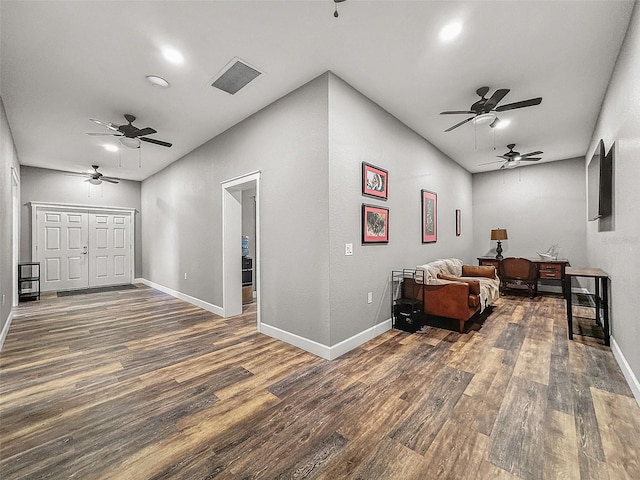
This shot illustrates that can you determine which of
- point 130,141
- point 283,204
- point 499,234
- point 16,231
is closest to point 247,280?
point 283,204

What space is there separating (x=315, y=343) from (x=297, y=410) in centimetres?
96

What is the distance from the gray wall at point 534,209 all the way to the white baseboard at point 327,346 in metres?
4.95

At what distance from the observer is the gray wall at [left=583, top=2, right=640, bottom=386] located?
2.09m

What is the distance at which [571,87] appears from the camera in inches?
125

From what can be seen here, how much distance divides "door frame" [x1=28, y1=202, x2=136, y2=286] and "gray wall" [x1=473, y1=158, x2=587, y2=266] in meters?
9.26

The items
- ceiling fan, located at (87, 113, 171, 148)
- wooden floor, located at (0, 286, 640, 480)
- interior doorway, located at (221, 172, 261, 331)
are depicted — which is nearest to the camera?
wooden floor, located at (0, 286, 640, 480)

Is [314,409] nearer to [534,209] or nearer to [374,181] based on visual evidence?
[374,181]

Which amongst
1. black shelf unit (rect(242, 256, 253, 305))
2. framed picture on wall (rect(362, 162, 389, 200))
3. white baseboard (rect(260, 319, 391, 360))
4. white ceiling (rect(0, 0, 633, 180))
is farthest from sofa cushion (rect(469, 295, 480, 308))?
black shelf unit (rect(242, 256, 253, 305))

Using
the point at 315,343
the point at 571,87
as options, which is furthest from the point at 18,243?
the point at 571,87

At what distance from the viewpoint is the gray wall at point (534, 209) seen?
5.97 metres

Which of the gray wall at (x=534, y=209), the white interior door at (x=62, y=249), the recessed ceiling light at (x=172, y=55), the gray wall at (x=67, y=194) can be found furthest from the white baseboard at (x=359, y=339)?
the white interior door at (x=62, y=249)

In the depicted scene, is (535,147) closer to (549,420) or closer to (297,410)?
(549,420)

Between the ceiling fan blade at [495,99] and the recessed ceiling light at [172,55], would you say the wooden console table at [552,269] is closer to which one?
the ceiling fan blade at [495,99]

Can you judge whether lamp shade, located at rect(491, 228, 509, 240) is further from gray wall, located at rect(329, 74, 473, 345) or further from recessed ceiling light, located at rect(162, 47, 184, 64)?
recessed ceiling light, located at rect(162, 47, 184, 64)
